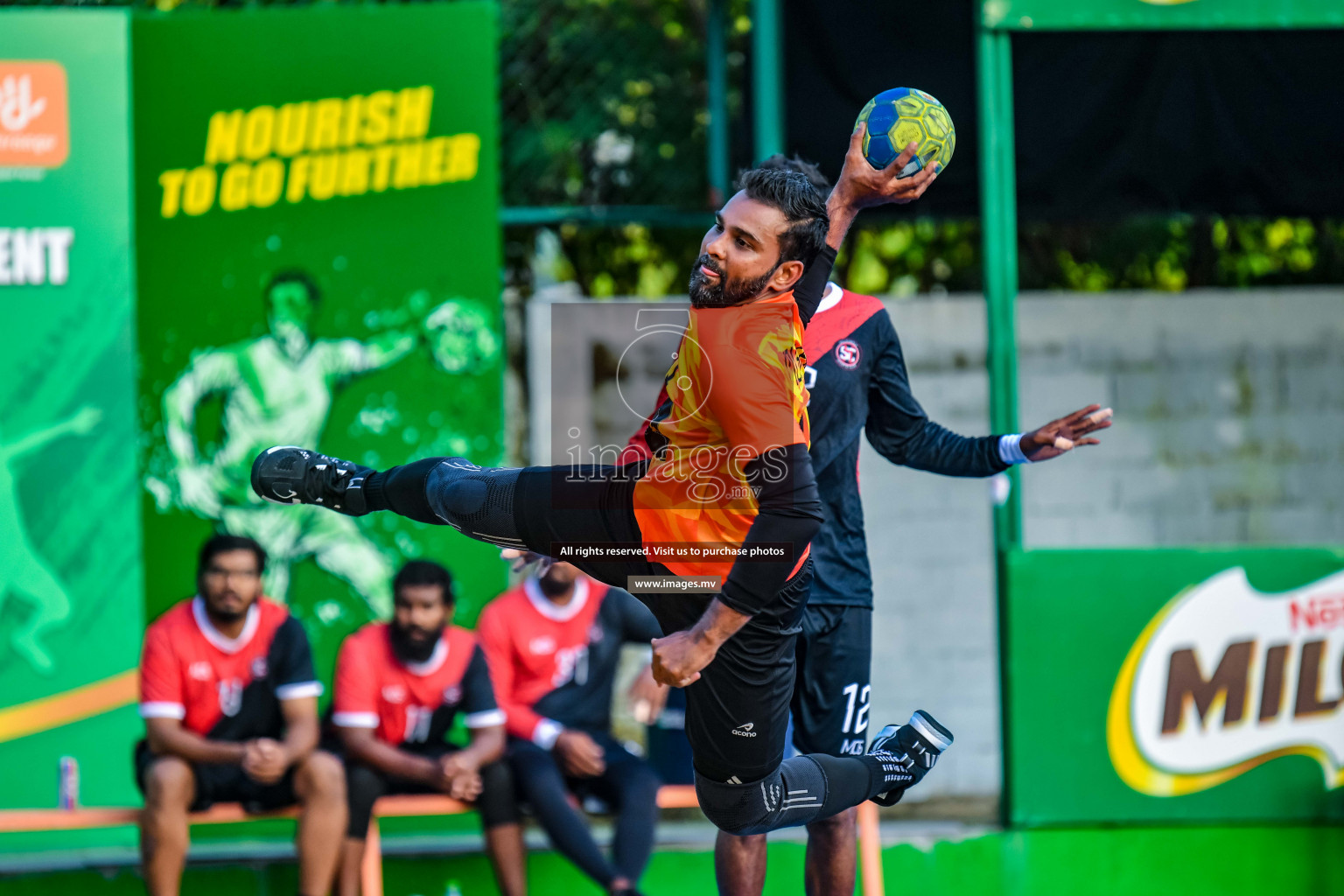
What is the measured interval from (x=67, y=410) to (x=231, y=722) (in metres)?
1.57

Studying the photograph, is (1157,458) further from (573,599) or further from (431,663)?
(431,663)

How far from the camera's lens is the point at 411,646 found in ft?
18.8

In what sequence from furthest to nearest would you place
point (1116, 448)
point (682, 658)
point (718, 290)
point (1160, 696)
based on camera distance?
point (1116, 448) < point (1160, 696) < point (718, 290) < point (682, 658)

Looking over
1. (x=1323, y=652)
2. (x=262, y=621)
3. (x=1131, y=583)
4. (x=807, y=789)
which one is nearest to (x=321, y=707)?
(x=262, y=621)

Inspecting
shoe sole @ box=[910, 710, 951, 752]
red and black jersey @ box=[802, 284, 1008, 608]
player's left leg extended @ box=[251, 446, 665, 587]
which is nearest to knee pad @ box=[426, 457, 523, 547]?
player's left leg extended @ box=[251, 446, 665, 587]

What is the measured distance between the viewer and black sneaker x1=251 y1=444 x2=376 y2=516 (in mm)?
3902

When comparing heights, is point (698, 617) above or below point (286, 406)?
below

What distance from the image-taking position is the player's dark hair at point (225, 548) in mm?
5551

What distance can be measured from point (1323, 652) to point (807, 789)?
3066mm

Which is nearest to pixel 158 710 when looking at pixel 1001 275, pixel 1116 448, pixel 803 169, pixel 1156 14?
pixel 803 169

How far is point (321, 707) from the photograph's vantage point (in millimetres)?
6195

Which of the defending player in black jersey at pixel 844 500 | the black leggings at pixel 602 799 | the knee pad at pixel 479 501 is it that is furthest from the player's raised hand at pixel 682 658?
the black leggings at pixel 602 799

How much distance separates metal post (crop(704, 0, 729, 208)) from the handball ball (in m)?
3.49

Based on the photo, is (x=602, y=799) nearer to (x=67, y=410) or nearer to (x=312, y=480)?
(x=312, y=480)
